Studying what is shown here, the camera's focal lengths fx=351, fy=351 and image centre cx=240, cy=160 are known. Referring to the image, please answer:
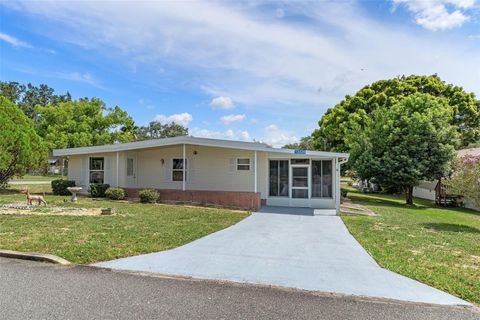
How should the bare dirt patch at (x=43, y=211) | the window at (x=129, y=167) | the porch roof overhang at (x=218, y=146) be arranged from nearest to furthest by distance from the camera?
the bare dirt patch at (x=43, y=211)
the porch roof overhang at (x=218, y=146)
the window at (x=129, y=167)

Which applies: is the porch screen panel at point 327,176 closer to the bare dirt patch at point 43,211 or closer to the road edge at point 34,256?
the bare dirt patch at point 43,211

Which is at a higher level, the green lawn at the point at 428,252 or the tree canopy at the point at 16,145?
the tree canopy at the point at 16,145

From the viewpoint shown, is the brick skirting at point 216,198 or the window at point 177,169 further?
the window at point 177,169

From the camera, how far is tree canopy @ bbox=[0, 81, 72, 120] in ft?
191

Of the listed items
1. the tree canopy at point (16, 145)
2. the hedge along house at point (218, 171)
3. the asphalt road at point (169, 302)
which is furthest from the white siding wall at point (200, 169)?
the asphalt road at point (169, 302)

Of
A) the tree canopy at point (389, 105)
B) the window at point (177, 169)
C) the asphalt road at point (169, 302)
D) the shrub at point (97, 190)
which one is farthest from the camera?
the tree canopy at point (389, 105)

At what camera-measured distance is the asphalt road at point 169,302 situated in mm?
3980

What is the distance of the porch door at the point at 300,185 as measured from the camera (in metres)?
16.1

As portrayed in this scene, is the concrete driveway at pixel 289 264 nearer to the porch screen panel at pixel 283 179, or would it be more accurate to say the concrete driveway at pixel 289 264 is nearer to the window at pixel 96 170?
the porch screen panel at pixel 283 179

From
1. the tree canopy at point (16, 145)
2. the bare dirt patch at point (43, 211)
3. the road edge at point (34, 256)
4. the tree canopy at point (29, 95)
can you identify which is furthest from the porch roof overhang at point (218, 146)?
the tree canopy at point (29, 95)

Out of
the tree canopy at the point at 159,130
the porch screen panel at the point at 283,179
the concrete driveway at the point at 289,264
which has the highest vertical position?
the tree canopy at the point at 159,130

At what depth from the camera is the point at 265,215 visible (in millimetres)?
13211

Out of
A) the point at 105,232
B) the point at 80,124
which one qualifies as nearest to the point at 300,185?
the point at 105,232

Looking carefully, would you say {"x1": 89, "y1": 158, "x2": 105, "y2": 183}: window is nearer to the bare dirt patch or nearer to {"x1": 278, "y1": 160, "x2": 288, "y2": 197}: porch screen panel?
the bare dirt patch
